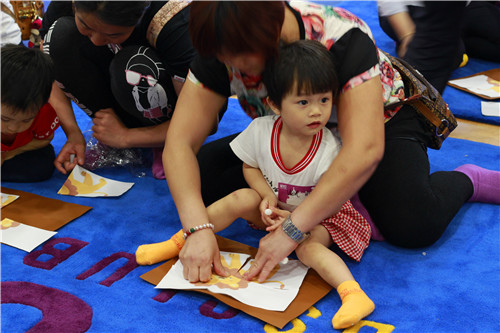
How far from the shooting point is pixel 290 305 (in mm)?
1161

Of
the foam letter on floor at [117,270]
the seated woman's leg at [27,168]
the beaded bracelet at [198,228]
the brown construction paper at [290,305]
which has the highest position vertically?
the beaded bracelet at [198,228]

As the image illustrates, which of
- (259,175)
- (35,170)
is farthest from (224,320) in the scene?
(35,170)

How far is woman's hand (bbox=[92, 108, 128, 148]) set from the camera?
177 centimetres

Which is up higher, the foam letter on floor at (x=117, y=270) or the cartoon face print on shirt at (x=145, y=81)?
the cartoon face print on shirt at (x=145, y=81)

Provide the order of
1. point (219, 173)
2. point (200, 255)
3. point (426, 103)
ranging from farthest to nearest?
1. point (219, 173)
2. point (426, 103)
3. point (200, 255)

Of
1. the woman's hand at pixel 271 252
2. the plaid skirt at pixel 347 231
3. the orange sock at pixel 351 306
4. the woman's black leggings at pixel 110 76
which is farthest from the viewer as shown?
the woman's black leggings at pixel 110 76

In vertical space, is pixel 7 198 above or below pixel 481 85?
above

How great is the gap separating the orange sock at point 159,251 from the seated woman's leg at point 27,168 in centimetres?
59

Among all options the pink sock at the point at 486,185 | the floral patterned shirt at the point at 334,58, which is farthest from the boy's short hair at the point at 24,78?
the pink sock at the point at 486,185

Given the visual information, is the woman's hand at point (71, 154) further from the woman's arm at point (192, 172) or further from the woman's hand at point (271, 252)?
the woman's hand at point (271, 252)

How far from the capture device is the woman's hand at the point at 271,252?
1.19m

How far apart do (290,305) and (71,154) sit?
38.5 inches

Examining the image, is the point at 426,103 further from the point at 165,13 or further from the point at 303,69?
the point at 165,13

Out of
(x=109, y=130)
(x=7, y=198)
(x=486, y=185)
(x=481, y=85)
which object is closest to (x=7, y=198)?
(x=7, y=198)
